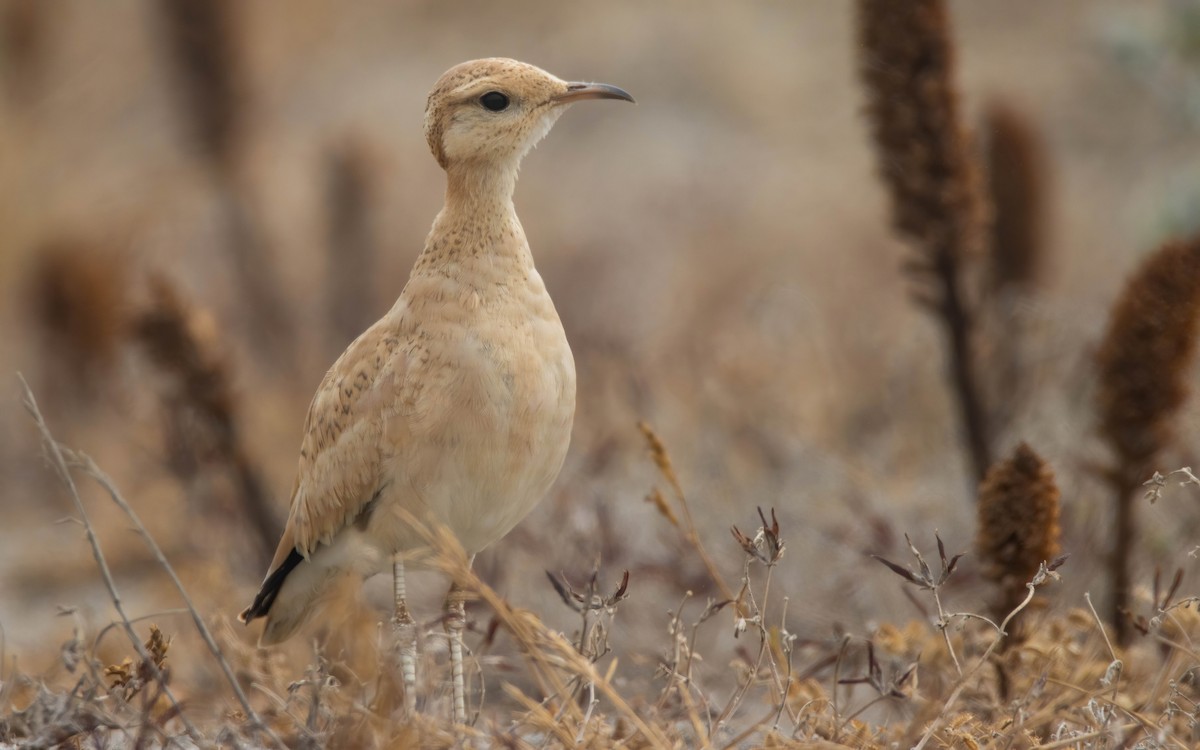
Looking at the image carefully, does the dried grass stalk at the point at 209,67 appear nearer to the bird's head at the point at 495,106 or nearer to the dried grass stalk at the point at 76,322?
the dried grass stalk at the point at 76,322

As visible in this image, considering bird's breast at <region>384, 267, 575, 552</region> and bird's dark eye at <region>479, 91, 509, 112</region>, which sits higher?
bird's dark eye at <region>479, 91, 509, 112</region>

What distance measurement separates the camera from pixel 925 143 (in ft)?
13.9

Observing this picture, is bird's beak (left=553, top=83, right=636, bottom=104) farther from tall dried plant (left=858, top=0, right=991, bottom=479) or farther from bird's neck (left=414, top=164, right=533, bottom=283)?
tall dried plant (left=858, top=0, right=991, bottom=479)

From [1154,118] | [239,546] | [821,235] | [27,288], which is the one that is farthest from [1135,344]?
[1154,118]

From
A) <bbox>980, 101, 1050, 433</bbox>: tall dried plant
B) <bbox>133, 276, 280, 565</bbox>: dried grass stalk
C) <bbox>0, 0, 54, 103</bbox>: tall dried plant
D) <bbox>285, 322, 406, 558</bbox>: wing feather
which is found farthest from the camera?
<bbox>0, 0, 54, 103</bbox>: tall dried plant

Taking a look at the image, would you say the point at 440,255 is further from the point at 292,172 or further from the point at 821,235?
the point at 292,172

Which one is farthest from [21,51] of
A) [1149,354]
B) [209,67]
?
[1149,354]

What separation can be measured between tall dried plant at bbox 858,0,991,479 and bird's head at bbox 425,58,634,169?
1467 mm

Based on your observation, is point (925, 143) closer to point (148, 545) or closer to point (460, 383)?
point (460, 383)

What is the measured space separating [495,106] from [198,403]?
2.32 metres

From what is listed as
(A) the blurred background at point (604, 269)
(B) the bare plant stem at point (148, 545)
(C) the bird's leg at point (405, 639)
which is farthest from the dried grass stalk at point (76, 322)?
(B) the bare plant stem at point (148, 545)

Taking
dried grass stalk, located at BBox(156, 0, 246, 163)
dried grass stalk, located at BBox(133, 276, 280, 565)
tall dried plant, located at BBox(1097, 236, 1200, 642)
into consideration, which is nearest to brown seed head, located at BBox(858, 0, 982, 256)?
tall dried plant, located at BBox(1097, 236, 1200, 642)

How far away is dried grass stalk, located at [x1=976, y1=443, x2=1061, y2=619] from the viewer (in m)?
2.96

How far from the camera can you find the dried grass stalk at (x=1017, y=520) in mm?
2957
